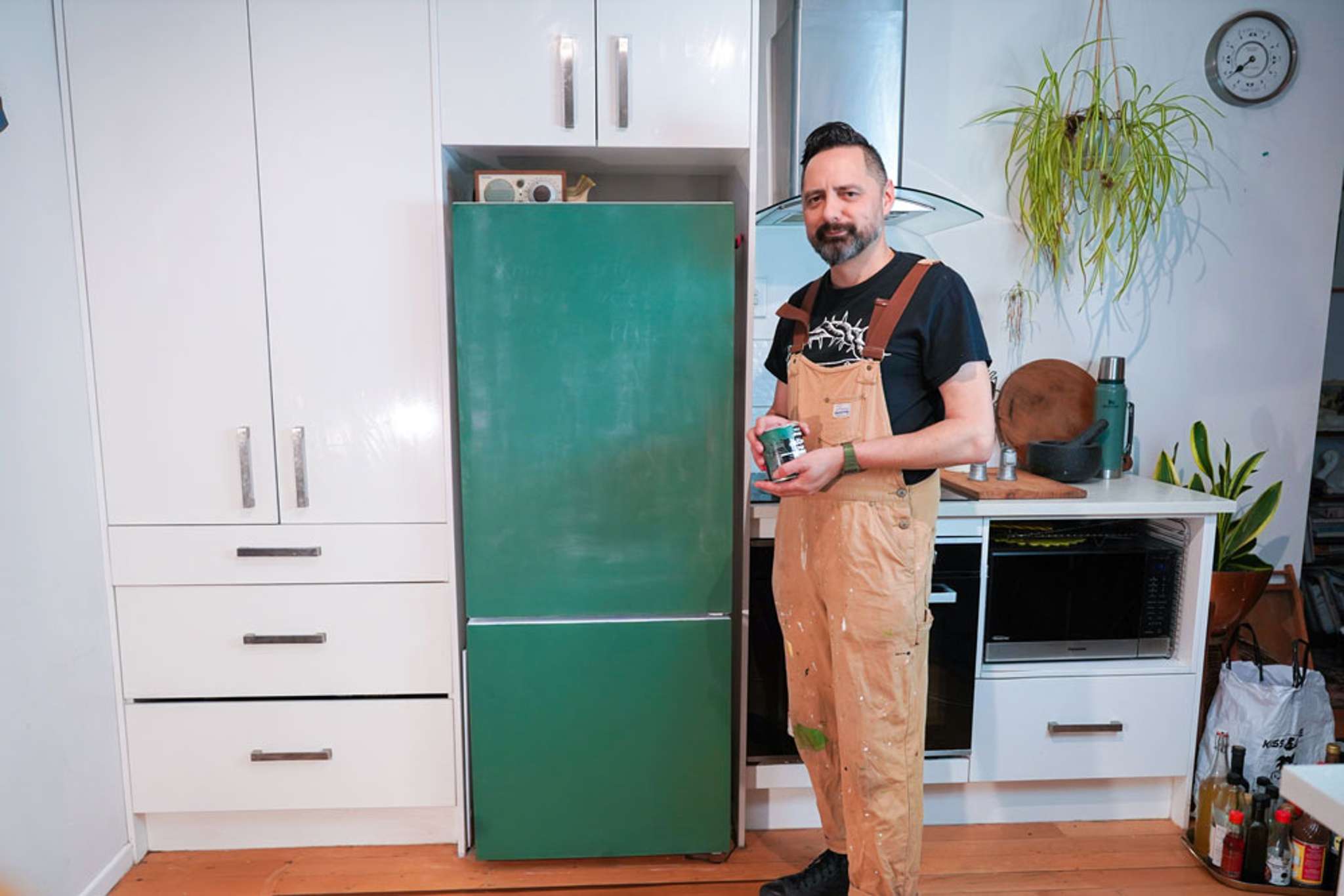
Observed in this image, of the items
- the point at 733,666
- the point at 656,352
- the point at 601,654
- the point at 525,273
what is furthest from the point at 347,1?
the point at 733,666

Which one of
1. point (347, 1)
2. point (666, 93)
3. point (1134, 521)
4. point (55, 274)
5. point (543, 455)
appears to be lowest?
point (1134, 521)

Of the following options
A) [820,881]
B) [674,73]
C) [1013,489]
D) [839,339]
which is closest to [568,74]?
[674,73]

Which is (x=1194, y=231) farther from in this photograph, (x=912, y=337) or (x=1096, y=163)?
(x=912, y=337)

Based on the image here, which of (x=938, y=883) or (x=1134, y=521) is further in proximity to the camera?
(x=1134, y=521)

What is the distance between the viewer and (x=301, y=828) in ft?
7.06

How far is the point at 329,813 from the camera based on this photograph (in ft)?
7.06

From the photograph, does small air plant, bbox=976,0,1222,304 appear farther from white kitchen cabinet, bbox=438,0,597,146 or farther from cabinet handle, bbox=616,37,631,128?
white kitchen cabinet, bbox=438,0,597,146

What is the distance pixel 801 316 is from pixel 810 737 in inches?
37.7

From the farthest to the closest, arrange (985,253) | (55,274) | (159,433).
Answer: (985,253) < (159,433) < (55,274)

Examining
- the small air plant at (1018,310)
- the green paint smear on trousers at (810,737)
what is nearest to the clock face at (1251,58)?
the small air plant at (1018,310)

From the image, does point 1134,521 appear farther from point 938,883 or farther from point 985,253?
point 938,883

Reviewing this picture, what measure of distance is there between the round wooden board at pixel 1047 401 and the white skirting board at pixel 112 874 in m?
2.82

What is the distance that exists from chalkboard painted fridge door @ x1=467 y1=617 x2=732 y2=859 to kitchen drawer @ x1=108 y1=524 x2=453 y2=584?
255 mm

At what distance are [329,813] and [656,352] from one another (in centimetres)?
155
